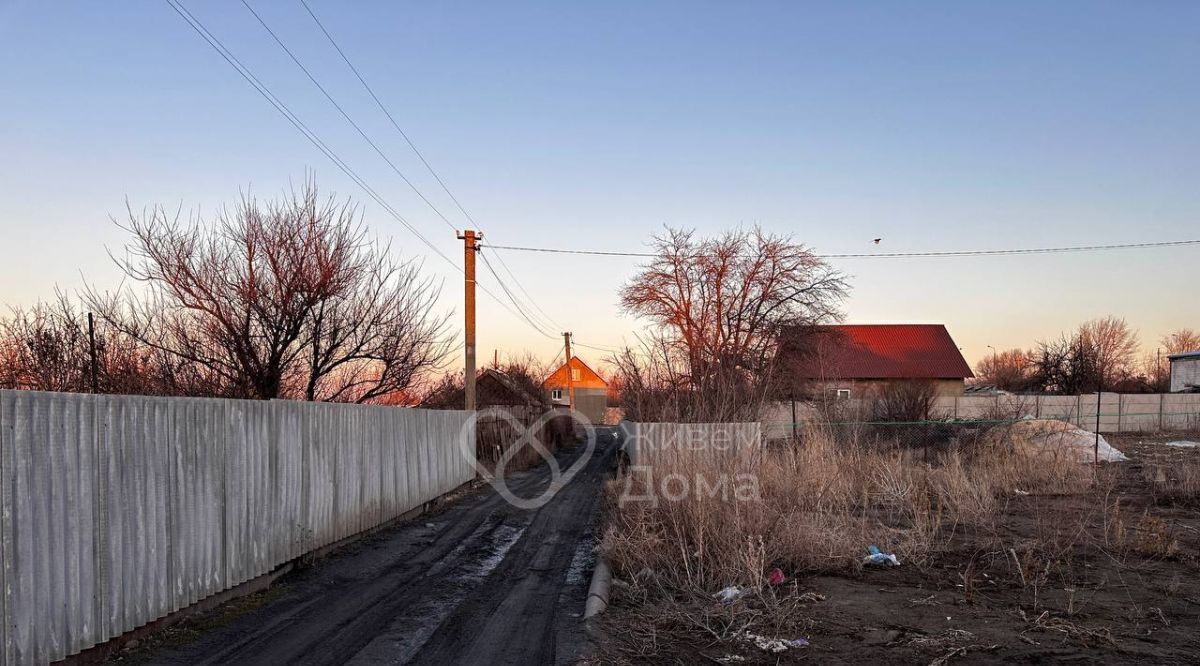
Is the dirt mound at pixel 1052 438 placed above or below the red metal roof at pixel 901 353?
below

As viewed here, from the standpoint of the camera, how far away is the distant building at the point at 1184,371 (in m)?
43.3

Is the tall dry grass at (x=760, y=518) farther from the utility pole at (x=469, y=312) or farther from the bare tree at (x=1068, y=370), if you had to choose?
the bare tree at (x=1068, y=370)

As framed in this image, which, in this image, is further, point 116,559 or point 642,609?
point 642,609

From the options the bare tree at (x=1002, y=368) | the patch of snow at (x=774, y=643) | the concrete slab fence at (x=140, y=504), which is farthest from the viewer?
the bare tree at (x=1002, y=368)

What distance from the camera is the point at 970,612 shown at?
644 cm

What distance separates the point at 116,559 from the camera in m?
5.75

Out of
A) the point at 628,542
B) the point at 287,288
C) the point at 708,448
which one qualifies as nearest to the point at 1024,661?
the point at 628,542

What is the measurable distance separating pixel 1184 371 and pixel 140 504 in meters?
51.8

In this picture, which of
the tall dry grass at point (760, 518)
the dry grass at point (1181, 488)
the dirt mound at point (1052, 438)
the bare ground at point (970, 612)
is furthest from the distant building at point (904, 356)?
the bare ground at point (970, 612)

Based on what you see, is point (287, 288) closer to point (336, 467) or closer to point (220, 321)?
point (220, 321)

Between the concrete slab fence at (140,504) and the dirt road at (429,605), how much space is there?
490mm

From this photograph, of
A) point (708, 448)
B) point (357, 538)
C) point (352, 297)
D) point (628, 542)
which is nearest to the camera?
point (628, 542)

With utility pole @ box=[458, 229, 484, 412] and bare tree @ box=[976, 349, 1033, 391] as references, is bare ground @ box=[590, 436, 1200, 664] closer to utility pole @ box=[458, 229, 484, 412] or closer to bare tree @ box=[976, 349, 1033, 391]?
utility pole @ box=[458, 229, 484, 412]

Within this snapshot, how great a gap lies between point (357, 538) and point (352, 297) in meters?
8.36
